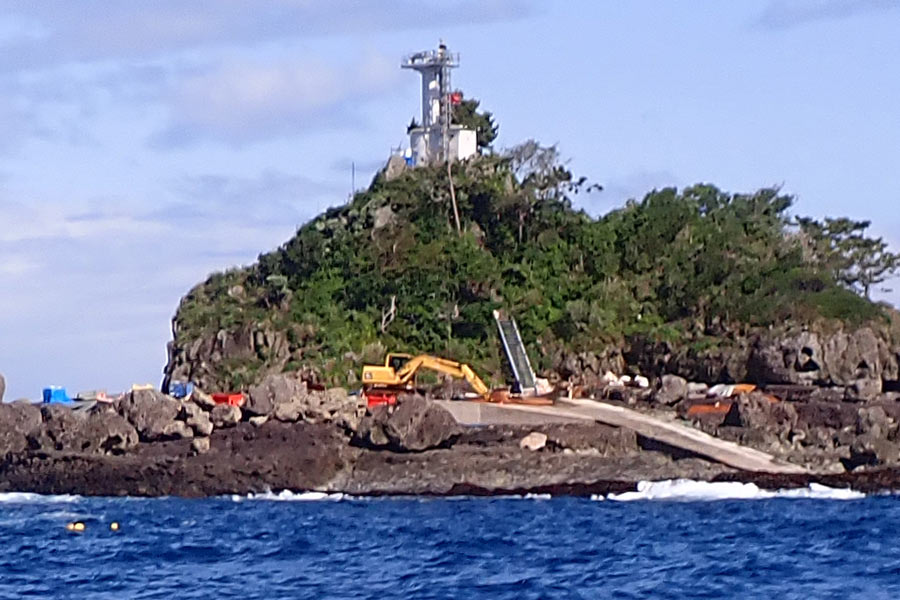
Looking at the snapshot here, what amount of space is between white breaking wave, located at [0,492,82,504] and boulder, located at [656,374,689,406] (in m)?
19.7

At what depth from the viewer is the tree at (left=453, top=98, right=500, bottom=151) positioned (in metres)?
84.4

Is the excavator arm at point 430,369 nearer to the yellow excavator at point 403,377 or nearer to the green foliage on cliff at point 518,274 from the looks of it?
the yellow excavator at point 403,377

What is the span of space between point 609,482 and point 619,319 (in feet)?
65.4

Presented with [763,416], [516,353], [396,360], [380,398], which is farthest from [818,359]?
[396,360]

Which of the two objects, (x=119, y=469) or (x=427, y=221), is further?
(x=427, y=221)

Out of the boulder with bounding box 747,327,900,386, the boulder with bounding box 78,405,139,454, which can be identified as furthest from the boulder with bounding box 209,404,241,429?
the boulder with bounding box 747,327,900,386

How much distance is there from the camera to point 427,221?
74562mm

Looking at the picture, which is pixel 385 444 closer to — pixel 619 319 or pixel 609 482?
pixel 609 482

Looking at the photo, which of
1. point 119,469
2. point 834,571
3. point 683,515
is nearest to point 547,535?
point 683,515

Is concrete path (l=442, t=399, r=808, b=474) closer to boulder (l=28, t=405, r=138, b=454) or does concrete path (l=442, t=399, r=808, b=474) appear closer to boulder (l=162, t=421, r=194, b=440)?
boulder (l=162, t=421, r=194, b=440)

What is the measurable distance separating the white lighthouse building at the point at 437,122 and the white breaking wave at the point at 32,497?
3266cm

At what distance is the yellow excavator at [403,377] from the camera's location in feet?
197

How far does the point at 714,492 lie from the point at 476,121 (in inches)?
1550

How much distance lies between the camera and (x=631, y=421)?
53.8 m
